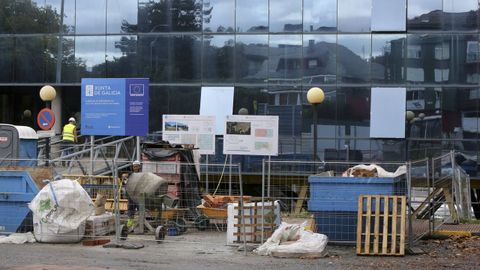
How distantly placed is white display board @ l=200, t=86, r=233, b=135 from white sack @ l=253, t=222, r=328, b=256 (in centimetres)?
1368

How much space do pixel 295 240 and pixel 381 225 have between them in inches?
60.9

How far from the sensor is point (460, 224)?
15.4 m

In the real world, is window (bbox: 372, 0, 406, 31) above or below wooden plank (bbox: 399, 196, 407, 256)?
above

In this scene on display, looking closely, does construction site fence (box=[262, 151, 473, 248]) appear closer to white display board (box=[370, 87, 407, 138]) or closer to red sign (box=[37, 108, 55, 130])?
white display board (box=[370, 87, 407, 138])

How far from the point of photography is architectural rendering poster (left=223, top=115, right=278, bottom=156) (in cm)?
1692

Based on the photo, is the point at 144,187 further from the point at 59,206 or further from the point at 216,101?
the point at 216,101

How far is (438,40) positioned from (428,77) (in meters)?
1.40

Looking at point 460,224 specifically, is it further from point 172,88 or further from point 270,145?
point 172,88

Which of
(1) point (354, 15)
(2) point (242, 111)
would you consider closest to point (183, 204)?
(2) point (242, 111)

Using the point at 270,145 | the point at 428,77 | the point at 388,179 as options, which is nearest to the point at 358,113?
the point at 428,77

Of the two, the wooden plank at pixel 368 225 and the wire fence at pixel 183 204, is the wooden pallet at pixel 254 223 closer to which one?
the wire fence at pixel 183 204

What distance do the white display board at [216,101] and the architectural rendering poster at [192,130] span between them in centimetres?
692

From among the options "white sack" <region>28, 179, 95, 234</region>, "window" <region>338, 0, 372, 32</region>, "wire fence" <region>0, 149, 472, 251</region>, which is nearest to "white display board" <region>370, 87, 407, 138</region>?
"window" <region>338, 0, 372, 32</region>

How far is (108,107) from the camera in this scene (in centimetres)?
1652
